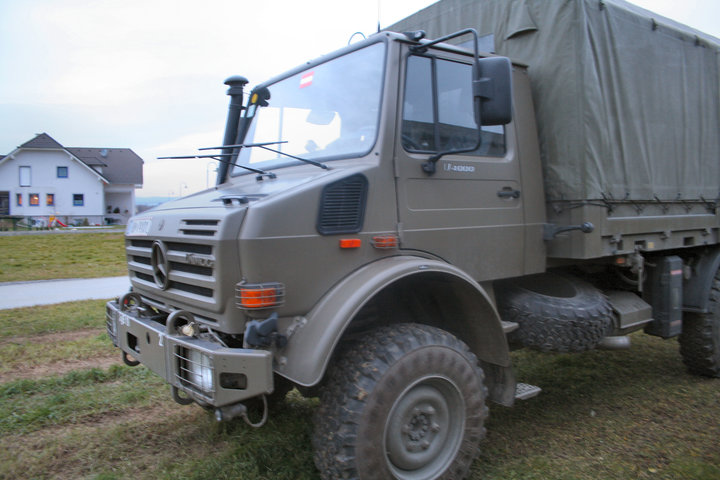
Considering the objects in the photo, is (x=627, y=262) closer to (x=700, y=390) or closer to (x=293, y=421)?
(x=700, y=390)

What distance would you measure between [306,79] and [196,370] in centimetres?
215

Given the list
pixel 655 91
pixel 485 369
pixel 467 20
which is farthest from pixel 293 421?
pixel 655 91

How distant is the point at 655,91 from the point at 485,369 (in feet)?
9.33

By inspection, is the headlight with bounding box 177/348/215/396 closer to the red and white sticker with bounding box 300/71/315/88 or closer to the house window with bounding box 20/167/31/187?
the red and white sticker with bounding box 300/71/315/88

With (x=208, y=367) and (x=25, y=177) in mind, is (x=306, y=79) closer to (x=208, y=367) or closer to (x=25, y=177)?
(x=208, y=367)

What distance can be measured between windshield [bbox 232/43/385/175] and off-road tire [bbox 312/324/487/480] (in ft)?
3.84

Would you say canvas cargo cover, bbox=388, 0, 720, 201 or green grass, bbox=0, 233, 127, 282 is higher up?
canvas cargo cover, bbox=388, 0, 720, 201

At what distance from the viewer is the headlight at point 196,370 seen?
102 inches

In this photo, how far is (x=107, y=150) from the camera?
46719 mm

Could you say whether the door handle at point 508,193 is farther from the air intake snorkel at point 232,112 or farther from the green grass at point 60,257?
the green grass at point 60,257

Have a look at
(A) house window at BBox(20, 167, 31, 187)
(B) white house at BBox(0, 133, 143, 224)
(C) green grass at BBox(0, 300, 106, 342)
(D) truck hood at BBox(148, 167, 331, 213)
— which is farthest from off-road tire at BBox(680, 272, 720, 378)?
(A) house window at BBox(20, 167, 31, 187)

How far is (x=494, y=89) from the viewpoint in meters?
3.09

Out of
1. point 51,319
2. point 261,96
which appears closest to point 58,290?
point 51,319

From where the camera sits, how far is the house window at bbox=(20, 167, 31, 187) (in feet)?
129
